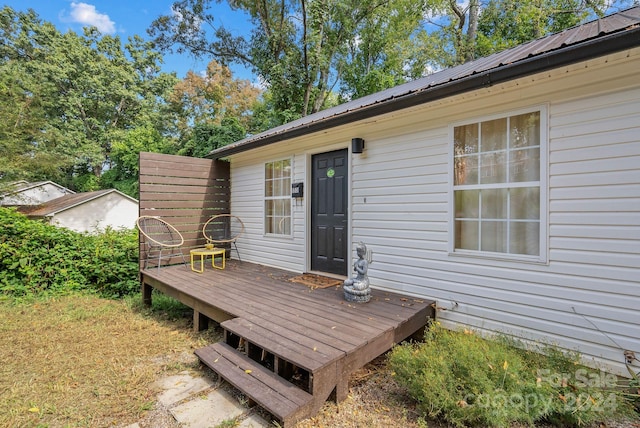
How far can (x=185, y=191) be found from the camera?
554cm

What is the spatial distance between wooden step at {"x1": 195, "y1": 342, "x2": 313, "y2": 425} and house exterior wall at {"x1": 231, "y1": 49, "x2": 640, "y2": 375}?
6.16 feet

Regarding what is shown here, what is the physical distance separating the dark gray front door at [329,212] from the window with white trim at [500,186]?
1555mm

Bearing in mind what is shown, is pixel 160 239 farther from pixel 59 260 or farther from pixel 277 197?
pixel 277 197

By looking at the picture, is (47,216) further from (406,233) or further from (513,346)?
(513,346)

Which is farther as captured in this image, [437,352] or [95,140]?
[95,140]

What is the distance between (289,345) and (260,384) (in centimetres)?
32

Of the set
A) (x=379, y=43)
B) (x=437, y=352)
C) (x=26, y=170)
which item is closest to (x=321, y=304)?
(x=437, y=352)

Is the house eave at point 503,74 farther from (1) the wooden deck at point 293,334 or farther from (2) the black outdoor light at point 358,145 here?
(1) the wooden deck at point 293,334

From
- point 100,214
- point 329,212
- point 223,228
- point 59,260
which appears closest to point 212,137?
point 100,214

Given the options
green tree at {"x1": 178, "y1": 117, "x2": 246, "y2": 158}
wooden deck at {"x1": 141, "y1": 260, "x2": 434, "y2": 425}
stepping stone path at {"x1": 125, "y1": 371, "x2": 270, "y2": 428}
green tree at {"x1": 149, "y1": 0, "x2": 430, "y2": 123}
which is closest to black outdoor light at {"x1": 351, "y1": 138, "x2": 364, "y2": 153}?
wooden deck at {"x1": 141, "y1": 260, "x2": 434, "y2": 425}

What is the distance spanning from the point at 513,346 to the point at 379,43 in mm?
15360

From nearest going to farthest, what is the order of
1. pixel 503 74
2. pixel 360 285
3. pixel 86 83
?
pixel 503 74
pixel 360 285
pixel 86 83

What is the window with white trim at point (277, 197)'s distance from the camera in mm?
5078

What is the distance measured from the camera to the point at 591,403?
1.84 metres
